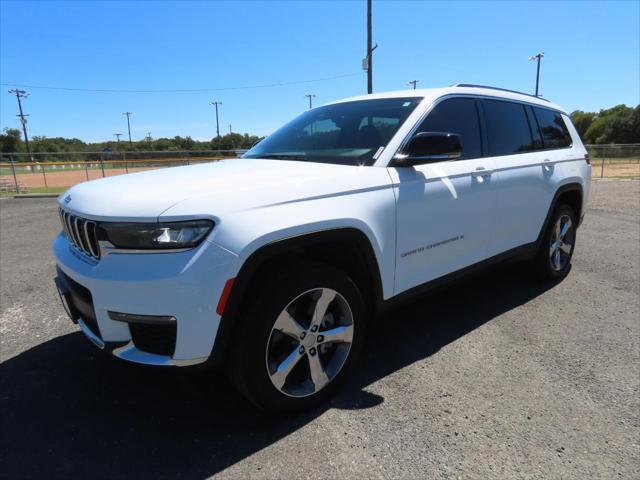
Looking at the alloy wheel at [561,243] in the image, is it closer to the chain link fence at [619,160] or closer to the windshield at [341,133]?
the windshield at [341,133]

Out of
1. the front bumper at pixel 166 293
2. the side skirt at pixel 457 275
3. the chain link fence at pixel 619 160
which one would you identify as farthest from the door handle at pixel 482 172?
the chain link fence at pixel 619 160

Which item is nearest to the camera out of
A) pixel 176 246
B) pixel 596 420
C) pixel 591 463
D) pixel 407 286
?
pixel 176 246

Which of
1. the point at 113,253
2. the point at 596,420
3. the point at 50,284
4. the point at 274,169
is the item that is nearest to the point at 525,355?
the point at 596,420

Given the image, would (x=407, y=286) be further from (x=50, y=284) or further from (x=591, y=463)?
(x=50, y=284)

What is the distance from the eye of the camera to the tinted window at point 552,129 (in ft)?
14.2

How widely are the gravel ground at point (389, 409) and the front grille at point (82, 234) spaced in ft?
2.25

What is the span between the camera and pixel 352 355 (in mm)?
2613

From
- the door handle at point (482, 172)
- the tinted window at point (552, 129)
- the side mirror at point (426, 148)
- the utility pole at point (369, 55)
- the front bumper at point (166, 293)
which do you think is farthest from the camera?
the utility pole at point (369, 55)

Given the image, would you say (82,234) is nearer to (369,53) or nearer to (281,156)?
(281,156)

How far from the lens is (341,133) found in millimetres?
3260

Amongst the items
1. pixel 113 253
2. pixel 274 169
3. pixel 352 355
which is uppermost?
pixel 274 169

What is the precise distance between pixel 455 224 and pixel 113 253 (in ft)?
7.38

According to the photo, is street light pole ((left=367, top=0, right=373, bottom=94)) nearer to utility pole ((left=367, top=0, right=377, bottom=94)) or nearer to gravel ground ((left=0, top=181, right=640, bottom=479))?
utility pole ((left=367, top=0, right=377, bottom=94))

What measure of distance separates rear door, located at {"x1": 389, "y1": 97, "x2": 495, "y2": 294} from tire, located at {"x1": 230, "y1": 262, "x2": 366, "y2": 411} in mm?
498
